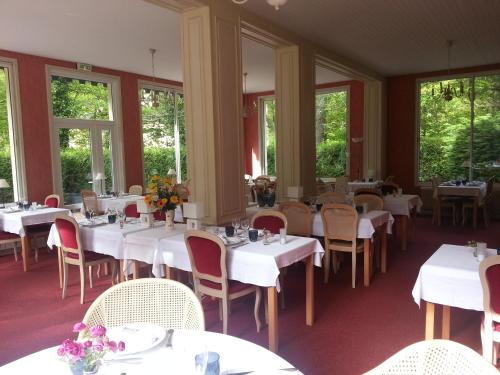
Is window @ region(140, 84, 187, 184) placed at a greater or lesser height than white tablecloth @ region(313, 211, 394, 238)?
greater

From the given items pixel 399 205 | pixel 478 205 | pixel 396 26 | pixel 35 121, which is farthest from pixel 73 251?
pixel 478 205

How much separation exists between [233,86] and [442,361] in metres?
4.09

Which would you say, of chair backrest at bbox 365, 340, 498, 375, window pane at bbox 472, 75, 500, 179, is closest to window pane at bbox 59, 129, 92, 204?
chair backrest at bbox 365, 340, 498, 375

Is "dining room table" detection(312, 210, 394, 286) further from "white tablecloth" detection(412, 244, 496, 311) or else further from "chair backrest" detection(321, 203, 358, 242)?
"white tablecloth" detection(412, 244, 496, 311)

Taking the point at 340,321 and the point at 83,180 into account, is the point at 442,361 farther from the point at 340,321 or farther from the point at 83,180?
the point at 83,180

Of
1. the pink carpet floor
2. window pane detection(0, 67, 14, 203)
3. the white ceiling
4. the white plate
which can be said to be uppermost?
the white ceiling

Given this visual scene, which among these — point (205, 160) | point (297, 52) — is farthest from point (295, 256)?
point (297, 52)

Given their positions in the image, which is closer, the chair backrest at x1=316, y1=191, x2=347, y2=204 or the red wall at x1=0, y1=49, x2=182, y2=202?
the chair backrest at x1=316, y1=191, x2=347, y2=204

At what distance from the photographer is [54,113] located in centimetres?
784

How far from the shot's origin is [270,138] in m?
12.7

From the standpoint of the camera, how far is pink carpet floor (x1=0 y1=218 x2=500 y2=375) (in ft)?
10.3

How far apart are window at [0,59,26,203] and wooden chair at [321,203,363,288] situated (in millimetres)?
5463

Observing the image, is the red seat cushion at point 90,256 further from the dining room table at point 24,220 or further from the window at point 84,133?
the window at point 84,133

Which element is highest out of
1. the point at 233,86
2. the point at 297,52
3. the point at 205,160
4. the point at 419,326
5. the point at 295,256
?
the point at 297,52
